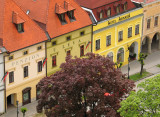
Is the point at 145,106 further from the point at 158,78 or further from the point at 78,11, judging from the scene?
the point at 78,11

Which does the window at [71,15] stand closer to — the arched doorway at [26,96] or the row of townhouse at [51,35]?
the row of townhouse at [51,35]

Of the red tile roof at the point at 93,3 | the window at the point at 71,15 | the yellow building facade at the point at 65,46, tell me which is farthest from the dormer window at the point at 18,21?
the red tile roof at the point at 93,3

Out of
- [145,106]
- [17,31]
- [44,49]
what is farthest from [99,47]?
[145,106]

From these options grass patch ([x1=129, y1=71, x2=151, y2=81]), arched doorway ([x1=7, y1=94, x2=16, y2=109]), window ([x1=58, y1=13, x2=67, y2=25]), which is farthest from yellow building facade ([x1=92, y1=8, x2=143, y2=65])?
arched doorway ([x1=7, y1=94, x2=16, y2=109])

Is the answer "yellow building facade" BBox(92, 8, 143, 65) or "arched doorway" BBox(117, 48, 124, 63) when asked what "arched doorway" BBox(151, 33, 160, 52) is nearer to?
"yellow building facade" BBox(92, 8, 143, 65)

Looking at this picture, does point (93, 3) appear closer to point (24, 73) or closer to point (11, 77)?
point (24, 73)

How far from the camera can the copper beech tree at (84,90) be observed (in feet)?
177

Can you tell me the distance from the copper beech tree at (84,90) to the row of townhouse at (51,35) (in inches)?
485

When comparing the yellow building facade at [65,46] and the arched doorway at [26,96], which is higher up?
the yellow building facade at [65,46]

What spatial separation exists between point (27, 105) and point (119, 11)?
2212 cm

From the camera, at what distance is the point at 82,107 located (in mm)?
55531

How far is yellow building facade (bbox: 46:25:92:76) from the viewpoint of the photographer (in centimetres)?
7162

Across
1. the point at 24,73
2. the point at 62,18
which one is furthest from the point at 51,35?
the point at 24,73

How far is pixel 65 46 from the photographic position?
240ft
